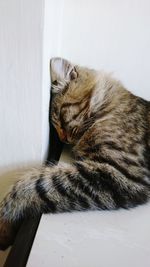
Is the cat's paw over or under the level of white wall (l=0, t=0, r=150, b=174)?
under

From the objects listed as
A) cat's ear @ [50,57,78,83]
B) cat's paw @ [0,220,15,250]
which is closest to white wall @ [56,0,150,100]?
cat's ear @ [50,57,78,83]

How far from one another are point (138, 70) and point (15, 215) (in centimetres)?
68

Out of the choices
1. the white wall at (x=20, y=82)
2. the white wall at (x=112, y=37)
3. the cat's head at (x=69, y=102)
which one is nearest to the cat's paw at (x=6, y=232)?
the white wall at (x=20, y=82)

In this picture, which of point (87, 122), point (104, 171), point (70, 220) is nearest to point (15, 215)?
point (70, 220)

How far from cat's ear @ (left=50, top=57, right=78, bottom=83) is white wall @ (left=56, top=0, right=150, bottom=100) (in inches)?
5.4

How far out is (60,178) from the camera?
0.78m

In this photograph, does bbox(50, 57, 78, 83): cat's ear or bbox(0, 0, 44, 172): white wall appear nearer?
bbox(0, 0, 44, 172): white wall

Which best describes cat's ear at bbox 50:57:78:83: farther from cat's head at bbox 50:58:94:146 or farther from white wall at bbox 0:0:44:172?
white wall at bbox 0:0:44:172

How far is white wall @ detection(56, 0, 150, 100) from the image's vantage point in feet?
3.23

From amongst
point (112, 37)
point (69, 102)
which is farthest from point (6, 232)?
point (112, 37)

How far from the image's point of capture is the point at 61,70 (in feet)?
2.88

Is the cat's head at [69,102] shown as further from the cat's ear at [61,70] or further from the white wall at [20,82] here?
the white wall at [20,82]

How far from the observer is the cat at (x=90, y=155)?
75 centimetres

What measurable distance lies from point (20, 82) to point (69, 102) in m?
0.25
